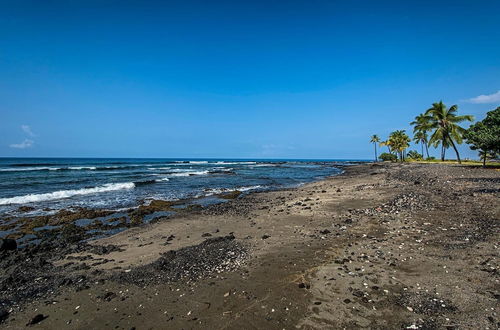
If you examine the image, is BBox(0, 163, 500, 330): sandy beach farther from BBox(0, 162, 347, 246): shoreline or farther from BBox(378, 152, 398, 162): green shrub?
BBox(378, 152, 398, 162): green shrub

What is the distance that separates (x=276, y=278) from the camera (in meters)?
6.80

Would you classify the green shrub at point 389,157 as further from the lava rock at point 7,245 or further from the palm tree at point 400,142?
the lava rock at point 7,245

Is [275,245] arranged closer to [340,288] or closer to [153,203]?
[340,288]

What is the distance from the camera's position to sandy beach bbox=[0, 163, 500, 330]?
523 cm

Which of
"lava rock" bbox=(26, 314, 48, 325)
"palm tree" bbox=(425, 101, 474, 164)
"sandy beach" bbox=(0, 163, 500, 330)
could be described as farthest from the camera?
"palm tree" bbox=(425, 101, 474, 164)

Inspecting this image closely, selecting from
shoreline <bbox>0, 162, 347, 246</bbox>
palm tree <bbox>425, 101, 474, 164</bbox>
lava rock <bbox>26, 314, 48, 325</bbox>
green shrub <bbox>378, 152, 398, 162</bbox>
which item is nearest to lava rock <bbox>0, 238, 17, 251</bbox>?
shoreline <bbox>0, 162, 347, 246</bbox>

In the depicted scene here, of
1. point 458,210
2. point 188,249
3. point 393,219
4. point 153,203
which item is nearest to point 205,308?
point 188,249

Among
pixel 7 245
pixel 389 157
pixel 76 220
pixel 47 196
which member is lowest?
pixel 76 220

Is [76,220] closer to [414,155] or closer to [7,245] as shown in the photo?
[7,245]

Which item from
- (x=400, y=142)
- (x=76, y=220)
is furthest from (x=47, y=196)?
(x=400, y=142)

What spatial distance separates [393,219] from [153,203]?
53.7 feet

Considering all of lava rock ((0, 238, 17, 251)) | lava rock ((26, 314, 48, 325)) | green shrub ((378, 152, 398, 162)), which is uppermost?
green shrub ((378, 152, 398, 162))

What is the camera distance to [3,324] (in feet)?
18.2

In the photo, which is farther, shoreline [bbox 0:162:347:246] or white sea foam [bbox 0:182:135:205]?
white sea foam [bbox 0:182:135:205]
